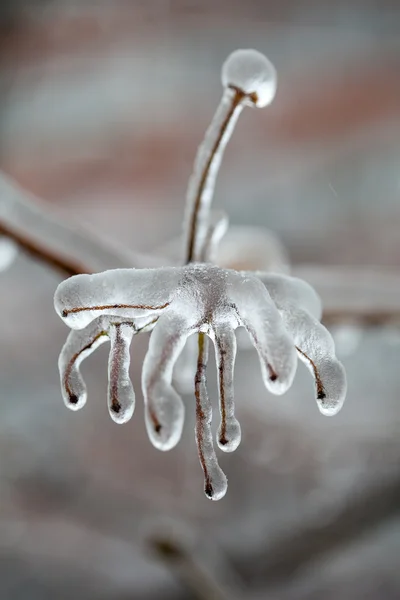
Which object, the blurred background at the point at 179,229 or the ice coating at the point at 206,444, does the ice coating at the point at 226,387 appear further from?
the blurred background at the point at 179,229

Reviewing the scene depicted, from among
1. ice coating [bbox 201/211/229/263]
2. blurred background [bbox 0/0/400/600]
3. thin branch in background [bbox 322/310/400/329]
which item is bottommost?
ice coating [bbox 201/211/229/263]

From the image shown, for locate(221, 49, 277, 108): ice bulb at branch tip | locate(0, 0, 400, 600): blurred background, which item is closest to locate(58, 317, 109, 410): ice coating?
locate(221, 49, 277, 108): ice bulb at branch tip

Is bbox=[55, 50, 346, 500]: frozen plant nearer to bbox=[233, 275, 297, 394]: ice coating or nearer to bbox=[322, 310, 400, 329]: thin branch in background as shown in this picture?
bbox=[233, 275, 297, 394]: ice coating

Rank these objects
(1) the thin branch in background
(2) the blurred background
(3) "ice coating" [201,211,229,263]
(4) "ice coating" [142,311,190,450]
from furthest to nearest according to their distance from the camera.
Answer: (2) the blurred background, (1) the thin branch in background, (3) "ice coating" [201,211,229,263], (4) "ice coating" [142,311,190,450]

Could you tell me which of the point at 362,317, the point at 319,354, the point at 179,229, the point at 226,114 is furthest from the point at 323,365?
the point at 179,229

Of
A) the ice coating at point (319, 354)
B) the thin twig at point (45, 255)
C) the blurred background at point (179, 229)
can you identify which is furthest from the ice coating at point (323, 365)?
the blurred background at point (179, 229)

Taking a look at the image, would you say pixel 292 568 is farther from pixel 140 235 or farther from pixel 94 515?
pixel 140 235

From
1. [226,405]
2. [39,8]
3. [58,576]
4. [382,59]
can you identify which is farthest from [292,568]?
[39,8]
